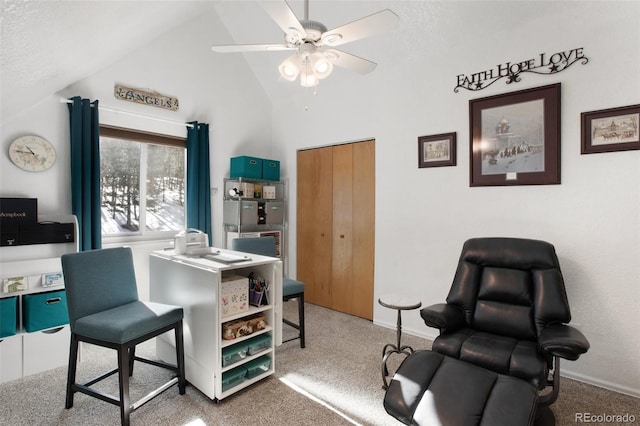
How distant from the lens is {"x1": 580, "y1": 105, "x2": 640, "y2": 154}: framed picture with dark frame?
2.25 metres

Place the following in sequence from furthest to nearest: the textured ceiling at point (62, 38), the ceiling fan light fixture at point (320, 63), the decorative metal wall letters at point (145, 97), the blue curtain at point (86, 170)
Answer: the decorative metal wall letters at point (145, 97), the blue curtain at point (86, 170), the ceiling fan light fixture at point (320, 63), the textured ceiling at point (62, 38)

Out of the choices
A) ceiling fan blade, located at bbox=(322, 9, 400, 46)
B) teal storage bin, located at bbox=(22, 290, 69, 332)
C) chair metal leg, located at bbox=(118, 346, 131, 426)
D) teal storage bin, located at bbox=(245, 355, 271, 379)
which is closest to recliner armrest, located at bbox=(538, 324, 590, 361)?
teal storage bin, located at bbox=(245, 355, 271, 379)

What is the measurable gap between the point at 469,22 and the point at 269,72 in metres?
2.49

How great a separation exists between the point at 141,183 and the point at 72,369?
6.79 ft

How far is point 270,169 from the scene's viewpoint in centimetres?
430

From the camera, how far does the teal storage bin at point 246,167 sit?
3994mm

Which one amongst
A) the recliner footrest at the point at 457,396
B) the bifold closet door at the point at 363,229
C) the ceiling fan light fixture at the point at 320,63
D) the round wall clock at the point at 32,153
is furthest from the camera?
the bifold closet door at the point at 363,229

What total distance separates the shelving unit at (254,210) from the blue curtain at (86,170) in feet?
4.63

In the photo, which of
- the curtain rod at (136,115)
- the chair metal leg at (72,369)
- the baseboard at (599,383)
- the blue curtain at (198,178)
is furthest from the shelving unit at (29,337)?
the baseboard at (599,383)

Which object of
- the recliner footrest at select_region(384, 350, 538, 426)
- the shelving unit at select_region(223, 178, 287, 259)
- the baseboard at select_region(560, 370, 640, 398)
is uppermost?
the shelving unit at select_region(223, 178, 287, 259)

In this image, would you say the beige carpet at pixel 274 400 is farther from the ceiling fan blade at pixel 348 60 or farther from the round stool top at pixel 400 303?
the ceiling fan blade at pixel 348 60

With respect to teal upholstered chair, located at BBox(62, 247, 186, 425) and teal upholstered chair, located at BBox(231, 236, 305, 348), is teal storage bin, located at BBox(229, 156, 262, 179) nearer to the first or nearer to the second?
teal upholstered chair, located at BBox(231, 236, 305, 348)

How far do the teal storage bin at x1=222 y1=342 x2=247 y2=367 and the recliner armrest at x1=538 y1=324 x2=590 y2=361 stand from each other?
1.82 meters

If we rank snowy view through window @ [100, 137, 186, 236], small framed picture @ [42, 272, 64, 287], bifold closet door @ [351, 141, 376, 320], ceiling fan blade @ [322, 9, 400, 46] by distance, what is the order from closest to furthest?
1. ceiling fan blade @ [322, 9, 400, 46]
2. small framed picture @ [42, 272, 64, 287]
3. snowy view through window @ [100, 137, 186, 236]
4. bifold closet door @ [351, 141, 376, 320]
